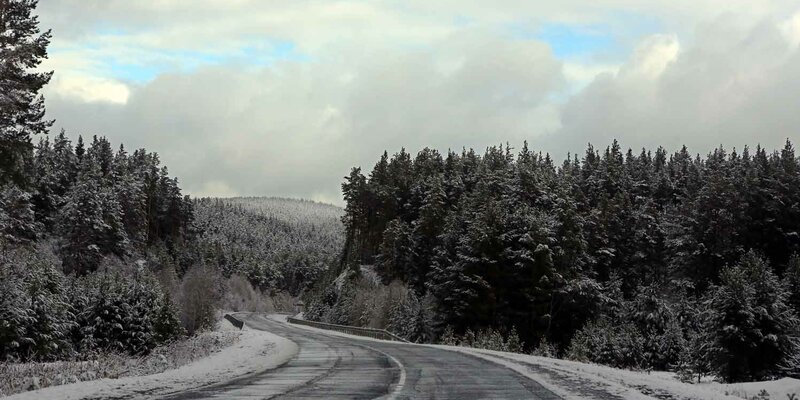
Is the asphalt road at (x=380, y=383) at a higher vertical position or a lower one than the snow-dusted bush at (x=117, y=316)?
higher

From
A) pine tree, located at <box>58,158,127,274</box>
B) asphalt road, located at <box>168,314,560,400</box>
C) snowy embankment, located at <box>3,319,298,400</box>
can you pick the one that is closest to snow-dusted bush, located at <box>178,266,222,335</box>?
pine tree, located at <box>58,158,127,274</box>

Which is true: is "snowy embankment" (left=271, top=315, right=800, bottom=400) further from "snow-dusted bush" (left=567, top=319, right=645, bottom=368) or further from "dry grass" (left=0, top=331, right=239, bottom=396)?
"snow-dusted bush" (left=567, top=319, right=645, bottom=368)

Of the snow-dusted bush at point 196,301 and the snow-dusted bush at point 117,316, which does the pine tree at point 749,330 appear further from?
the snow-dusted bush at point 196,301

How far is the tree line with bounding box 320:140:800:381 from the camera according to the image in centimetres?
4028

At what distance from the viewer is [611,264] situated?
275 ft

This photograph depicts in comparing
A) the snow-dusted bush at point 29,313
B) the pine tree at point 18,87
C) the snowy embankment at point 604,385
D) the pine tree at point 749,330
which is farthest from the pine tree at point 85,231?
the snowy embankment at point 604,385

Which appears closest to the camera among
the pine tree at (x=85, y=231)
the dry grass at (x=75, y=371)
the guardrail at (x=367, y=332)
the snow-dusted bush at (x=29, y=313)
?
the dry grass at (x=75, y=371)

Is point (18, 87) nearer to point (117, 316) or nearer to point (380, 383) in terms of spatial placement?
point (380, 383)

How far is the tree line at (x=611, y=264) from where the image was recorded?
4028cm

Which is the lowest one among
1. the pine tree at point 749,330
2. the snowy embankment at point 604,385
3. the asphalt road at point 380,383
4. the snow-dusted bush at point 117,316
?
the snow-dusted bush at point 117,316

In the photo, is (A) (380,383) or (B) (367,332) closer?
(A) (380,383)

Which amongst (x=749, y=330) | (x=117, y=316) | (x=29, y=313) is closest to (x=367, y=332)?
(x=117, y=316)

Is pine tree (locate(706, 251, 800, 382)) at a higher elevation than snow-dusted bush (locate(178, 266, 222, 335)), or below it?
higher

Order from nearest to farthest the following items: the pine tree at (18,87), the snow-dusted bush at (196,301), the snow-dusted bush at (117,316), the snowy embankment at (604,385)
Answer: the snowy embankment at (604,385)
the pine tree at (18,87)
the snow-dusted bush at (117,316)
the snow-dusted bush at (196,301)
